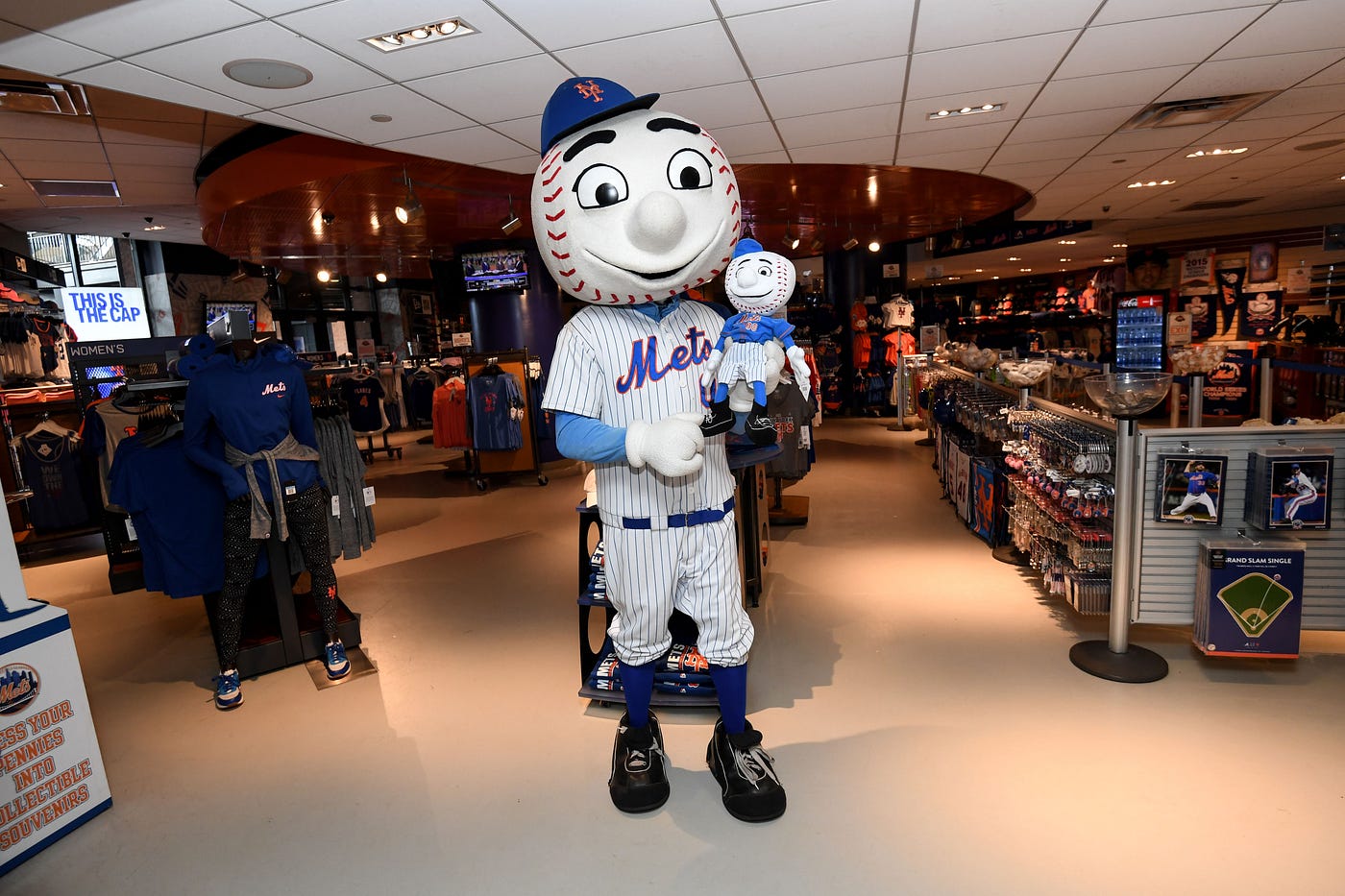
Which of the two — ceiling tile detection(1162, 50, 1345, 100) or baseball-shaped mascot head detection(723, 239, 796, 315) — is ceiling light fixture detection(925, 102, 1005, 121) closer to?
ceiling tile detection(1162, 50, 1345, 100)

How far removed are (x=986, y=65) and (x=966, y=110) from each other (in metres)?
0.85

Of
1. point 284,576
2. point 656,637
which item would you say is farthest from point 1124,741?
point 284,576

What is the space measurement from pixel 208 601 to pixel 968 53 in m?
4.54

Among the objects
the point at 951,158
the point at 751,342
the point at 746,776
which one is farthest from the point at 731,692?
the point at 951,158

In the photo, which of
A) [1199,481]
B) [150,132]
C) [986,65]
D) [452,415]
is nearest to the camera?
[1199,481]

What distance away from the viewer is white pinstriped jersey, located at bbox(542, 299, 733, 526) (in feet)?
7.15

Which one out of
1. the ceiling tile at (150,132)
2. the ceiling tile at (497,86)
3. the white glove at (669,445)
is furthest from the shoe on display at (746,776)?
the ceiling tile at (150,132)

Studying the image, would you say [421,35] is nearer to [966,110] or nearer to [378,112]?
[378,112]

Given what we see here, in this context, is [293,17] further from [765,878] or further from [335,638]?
[765,878]

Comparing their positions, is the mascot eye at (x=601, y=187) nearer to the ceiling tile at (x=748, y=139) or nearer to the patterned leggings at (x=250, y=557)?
the patterned leggings at (x=250, y=557)

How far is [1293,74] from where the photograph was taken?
13.5 ft

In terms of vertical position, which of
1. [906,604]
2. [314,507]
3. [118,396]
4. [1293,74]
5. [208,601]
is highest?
[1293,74]

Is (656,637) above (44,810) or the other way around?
above

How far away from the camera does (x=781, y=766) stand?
100 inches
